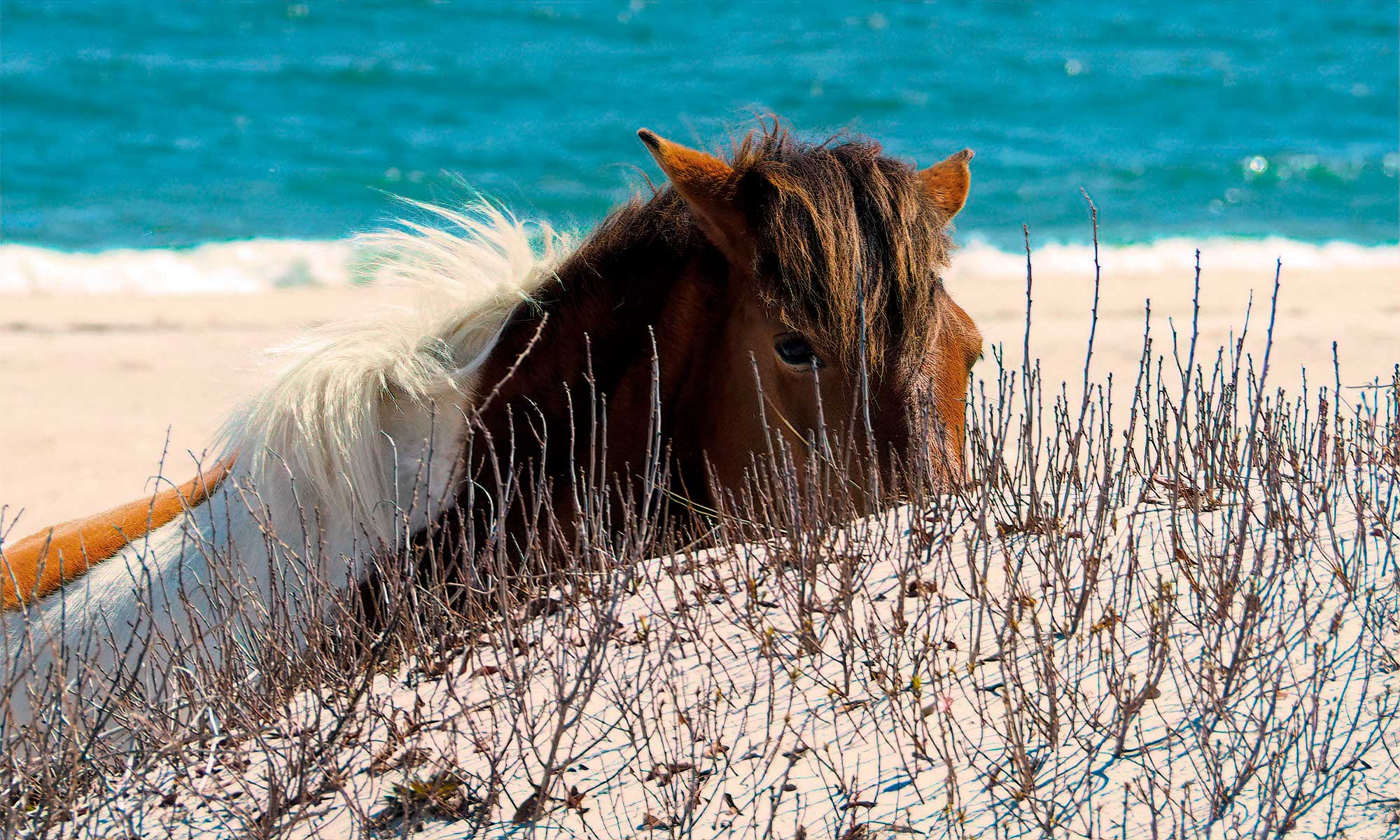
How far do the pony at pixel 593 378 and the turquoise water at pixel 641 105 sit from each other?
12.7m

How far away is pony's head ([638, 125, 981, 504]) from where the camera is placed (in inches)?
117

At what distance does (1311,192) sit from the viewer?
19328 millimetres

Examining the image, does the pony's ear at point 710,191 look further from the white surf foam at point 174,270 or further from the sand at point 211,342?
the white surf foam at point 174,270

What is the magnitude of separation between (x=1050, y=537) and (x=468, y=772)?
1421 millimetres

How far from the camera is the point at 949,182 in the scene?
3514mm

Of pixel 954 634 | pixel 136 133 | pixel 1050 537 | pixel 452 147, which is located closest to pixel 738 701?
pixel 954 634

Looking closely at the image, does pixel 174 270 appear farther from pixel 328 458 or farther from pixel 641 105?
pixel 328 458

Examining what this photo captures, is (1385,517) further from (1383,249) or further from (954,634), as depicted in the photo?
(1383,249)

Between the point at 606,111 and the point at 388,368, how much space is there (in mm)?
20301

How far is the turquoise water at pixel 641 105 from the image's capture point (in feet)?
60.0

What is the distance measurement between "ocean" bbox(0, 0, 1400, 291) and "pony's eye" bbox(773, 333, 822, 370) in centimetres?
1153

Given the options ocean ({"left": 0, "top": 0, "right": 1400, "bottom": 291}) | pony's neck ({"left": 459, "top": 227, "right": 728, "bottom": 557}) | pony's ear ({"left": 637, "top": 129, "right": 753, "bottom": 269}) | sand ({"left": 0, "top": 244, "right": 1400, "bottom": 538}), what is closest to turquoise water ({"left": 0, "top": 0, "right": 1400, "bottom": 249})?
ocean ({"left": 0, "top": 0, "right": 1400, "bottom": 291})

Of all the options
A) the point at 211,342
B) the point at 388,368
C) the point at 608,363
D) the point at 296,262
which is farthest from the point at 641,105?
the point at 388,368

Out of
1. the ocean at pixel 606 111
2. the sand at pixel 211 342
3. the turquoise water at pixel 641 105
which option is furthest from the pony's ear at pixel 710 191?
the turquoise water at pixel 641 105
